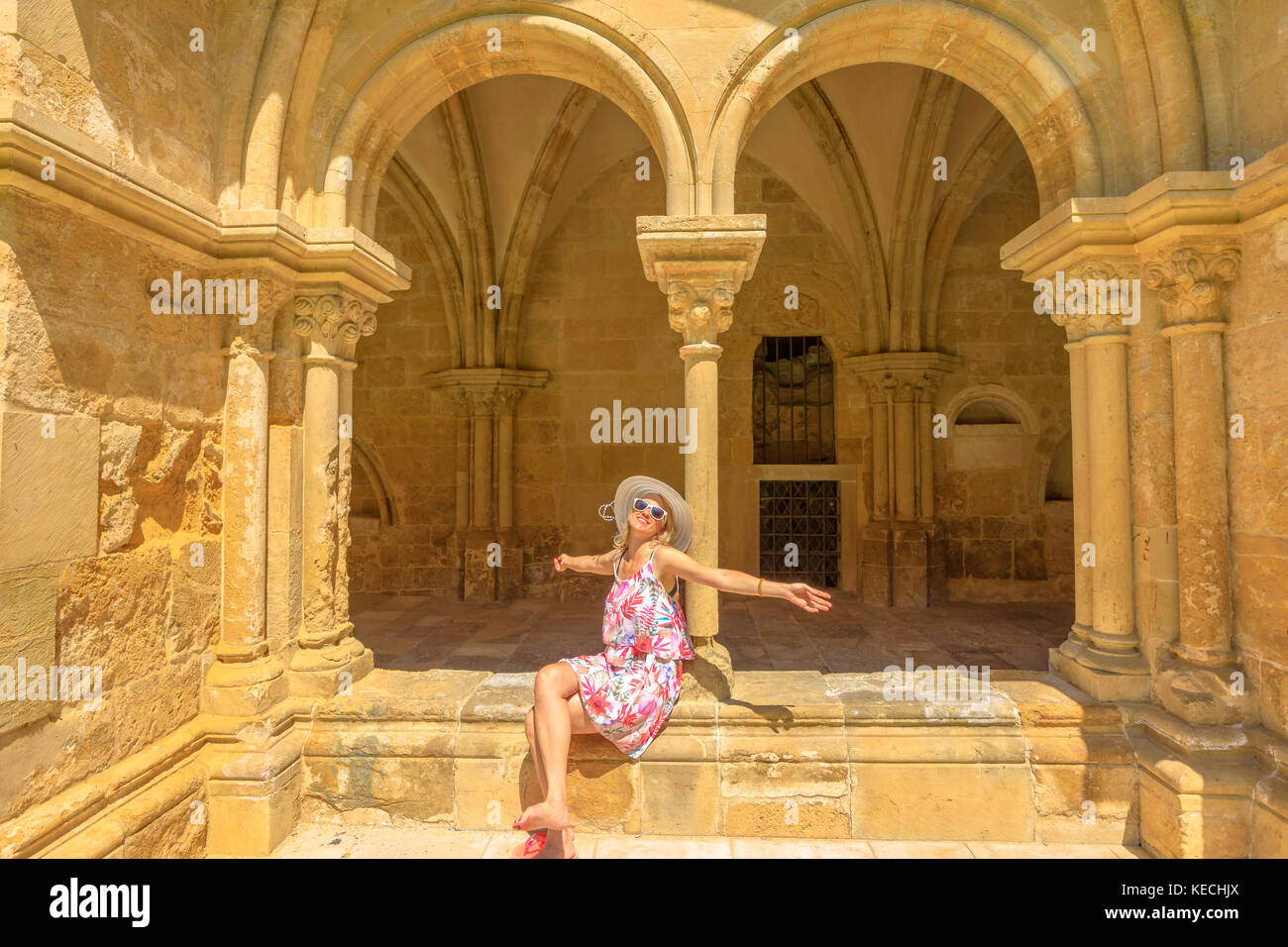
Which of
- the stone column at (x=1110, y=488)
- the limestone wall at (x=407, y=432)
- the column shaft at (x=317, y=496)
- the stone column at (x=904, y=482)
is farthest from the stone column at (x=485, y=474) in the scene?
the stone column at (x=1110, y=488)

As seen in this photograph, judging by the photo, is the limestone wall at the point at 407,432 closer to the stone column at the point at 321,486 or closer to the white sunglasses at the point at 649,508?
the stone column at the point at 321,486

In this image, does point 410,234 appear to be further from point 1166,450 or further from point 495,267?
point 1166,450

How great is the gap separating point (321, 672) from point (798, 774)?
229 centimetres

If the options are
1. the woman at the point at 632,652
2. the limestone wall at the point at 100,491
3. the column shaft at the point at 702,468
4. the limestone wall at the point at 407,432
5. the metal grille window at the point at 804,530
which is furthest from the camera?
the limestone wall at the point at 407,432

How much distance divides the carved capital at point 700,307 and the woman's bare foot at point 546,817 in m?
2.09

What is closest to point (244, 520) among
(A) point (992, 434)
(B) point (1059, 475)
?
(A) point (992, 434)

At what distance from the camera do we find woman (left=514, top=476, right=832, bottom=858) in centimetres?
279

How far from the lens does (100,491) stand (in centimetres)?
268

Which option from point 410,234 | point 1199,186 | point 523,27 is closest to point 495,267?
point 410,234

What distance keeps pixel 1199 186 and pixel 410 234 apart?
6968 mm

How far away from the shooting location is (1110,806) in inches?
123

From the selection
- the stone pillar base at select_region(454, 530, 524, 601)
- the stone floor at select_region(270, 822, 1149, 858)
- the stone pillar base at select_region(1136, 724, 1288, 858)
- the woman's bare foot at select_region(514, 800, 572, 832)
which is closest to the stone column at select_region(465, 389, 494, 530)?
the stone pillar base at select_region(454, 530, 524, 601)

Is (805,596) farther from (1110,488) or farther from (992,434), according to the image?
(992,434)

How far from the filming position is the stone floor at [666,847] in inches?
118
